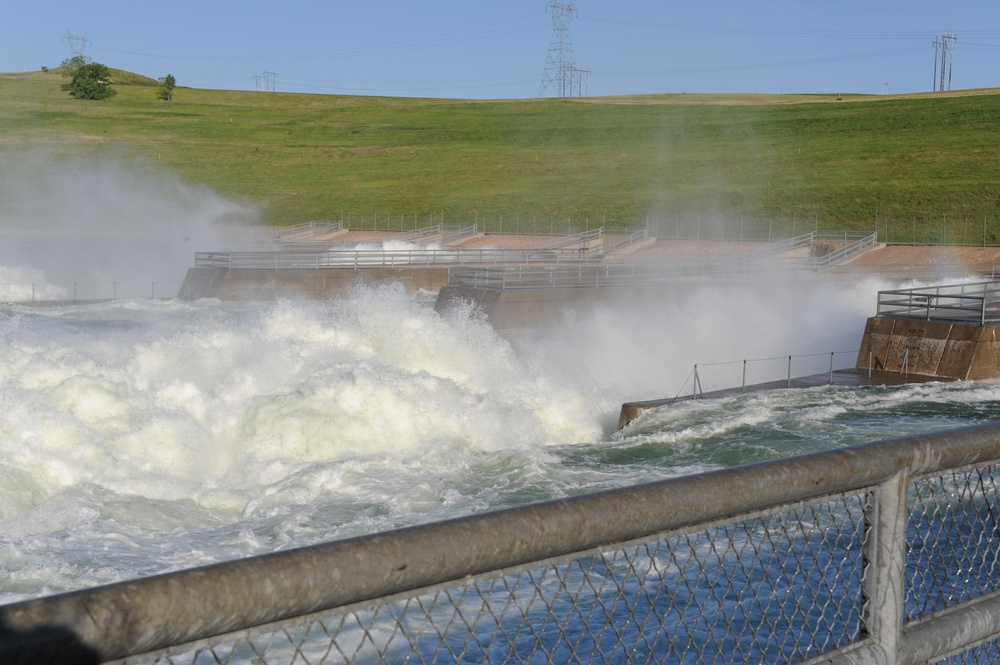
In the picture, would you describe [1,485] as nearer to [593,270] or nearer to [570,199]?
[593,270]

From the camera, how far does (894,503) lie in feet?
9.62

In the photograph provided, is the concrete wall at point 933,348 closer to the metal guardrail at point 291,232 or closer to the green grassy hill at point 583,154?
the green grassy hill at point 583,154

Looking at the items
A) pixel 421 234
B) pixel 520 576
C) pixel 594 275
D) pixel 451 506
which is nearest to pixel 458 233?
pixel 421 234

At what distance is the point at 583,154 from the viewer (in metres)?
90.6

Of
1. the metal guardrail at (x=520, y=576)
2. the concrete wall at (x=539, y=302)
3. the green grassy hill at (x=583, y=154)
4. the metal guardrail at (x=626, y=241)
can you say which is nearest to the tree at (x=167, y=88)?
the green grassy hill at (x=583, y=154)

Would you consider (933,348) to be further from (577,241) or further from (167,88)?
(167,88)

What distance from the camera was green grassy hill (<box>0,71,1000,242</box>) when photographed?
66.9 metres

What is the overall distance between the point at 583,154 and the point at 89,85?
5813 cm

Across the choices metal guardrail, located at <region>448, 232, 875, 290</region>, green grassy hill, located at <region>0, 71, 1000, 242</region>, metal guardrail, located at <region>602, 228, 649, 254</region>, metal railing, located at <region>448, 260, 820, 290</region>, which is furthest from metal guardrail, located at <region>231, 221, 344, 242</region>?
metal railing, located at <region>448, 260, 820, 290</region>

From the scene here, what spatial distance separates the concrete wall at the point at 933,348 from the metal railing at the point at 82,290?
91.7ft

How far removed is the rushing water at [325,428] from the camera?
12.8 m

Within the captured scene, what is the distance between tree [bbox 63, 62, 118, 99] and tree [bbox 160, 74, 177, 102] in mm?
5080

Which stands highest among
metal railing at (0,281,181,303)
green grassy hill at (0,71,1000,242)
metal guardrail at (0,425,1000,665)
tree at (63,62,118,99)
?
tree at (63,62,118,99)

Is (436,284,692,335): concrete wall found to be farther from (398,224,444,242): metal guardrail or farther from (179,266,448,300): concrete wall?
(398,224,444,242): metal guardrail
